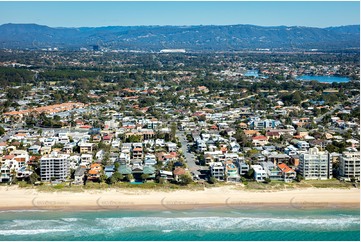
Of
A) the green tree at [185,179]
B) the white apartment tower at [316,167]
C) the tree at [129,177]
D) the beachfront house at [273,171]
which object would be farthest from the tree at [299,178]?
the tree at [129,177]

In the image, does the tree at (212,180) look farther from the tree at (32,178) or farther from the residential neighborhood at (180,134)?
the tree at (32,178)

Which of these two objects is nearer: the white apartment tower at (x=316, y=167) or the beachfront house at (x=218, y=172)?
the beachfront house at (x=218, y=172)

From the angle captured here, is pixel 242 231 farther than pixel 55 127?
No

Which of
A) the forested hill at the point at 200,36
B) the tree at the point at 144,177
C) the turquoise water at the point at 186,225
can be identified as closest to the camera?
the turquoise water at the point at 186,225

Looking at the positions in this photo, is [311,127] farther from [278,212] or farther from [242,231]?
[242,231]

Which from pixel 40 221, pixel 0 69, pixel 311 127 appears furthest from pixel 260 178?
pixel 0 69

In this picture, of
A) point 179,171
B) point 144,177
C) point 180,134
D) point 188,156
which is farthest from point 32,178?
point 180,134
